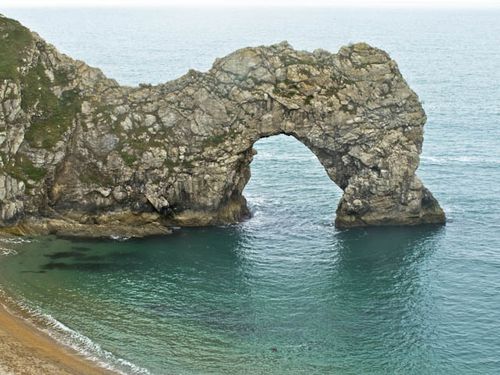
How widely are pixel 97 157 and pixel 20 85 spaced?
13956 mm

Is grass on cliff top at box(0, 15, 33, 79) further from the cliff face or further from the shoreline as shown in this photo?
the shoreline

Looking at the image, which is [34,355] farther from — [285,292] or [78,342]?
[285,292]

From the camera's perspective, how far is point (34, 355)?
58375 mm

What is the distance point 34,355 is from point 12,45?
49.7 m

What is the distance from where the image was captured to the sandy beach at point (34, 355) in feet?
184

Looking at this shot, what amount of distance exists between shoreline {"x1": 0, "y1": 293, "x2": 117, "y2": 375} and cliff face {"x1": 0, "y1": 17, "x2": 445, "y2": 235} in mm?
27285

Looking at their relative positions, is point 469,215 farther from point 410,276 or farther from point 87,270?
point 87,270

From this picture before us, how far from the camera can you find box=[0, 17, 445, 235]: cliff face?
91.6m

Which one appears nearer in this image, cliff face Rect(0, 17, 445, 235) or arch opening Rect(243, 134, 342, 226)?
cliff face Rect(0, 17, 445, 235)

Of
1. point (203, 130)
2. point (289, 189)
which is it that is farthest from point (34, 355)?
point (289, 189)

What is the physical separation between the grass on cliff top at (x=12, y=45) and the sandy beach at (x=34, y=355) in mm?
38036

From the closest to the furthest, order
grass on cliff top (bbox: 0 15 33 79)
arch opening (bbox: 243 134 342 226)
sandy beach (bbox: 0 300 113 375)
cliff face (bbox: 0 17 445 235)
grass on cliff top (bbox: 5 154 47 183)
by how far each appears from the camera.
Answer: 1. sandy beach (bbox: 0 300 113 375)
2. grass on cliff top (bbox: 5 154 47 183)
3. grass on cliff top (bbox: 0 15 33 79)
4. cliff face (bbox: 0 17 445 235)
5. arch opening (bbox: 243 134 342 226)

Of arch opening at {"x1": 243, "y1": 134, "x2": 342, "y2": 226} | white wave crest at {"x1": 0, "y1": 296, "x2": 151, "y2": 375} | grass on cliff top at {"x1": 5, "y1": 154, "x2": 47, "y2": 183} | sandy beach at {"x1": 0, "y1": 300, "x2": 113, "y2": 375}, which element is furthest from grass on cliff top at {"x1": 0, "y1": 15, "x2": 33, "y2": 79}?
sandy beach at {"x1": 0, "y1": 300, "x2": 113, "y2": 375}

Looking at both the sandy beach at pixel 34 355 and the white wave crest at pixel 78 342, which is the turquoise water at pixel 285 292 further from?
the sandy beach at pixel 34 355
